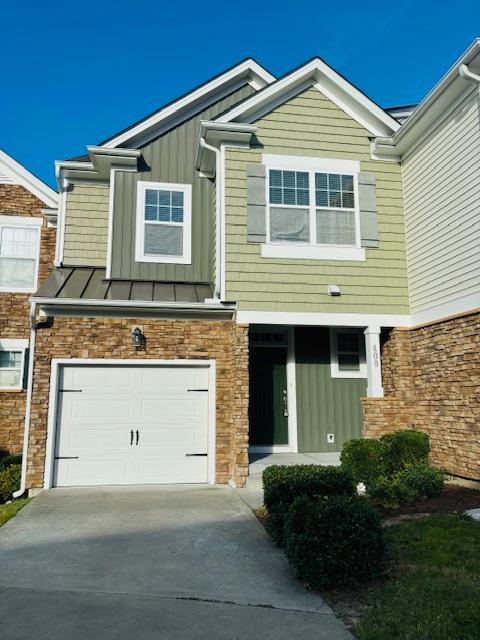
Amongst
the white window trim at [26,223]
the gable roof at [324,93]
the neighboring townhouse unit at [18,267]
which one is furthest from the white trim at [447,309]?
the white window trim at [26,223]

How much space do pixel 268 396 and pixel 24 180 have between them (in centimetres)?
803

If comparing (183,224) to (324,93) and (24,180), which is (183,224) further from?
(24,180)

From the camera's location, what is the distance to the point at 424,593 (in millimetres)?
4172

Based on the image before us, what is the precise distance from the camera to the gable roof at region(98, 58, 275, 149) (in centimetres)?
1106

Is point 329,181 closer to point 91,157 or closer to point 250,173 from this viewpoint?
point 250,173

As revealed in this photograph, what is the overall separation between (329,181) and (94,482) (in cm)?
699

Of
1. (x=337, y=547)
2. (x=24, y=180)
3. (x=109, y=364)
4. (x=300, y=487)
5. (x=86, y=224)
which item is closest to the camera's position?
(x=337, y=547)

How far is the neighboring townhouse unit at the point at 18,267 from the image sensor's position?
11.6 metres

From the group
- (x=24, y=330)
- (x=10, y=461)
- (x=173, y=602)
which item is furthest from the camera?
(x=24, y=330)

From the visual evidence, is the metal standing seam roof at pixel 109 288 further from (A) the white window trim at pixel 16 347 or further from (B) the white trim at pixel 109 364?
(A) the white window trim at pixel 16 347

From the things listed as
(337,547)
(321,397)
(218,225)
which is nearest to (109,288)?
(218,225)

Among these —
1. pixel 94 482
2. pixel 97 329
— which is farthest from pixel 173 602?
pixel 97 329

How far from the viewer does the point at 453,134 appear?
876 cm

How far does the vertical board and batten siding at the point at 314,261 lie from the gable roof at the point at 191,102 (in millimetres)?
2476
